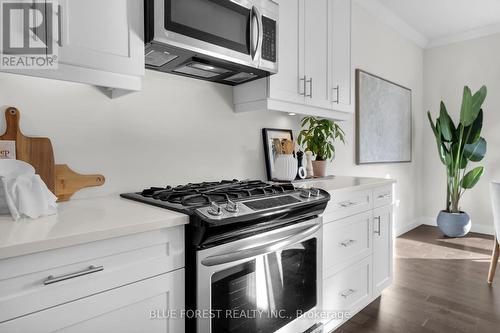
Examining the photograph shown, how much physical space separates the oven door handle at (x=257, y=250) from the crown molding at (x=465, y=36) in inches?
171

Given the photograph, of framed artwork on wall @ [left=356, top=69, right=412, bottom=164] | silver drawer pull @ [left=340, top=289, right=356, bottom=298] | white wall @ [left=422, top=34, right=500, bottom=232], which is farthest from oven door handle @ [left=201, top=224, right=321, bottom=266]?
white wall @ [left=422, top=34, right=500, bottom=232]

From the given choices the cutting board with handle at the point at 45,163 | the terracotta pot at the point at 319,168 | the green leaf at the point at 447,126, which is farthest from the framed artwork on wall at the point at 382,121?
the cutting board with handle at the point at 45,163

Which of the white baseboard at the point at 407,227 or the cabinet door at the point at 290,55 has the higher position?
the cabinet door at the point at 290,55

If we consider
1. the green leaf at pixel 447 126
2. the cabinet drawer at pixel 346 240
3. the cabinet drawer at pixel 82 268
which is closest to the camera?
the cabinet drawer at pixel 82 268

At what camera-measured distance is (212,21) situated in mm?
1557

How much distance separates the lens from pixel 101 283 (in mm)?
971

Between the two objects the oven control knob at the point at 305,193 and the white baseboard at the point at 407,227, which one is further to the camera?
the white baseboard at the point at 407,227

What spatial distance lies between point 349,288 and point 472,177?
3041mm

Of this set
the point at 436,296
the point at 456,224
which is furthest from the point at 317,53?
the point at 456,224

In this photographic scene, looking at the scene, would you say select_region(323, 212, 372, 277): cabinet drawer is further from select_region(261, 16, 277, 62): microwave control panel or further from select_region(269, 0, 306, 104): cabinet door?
select_region(261, 16, 277, 62): microwave control panel

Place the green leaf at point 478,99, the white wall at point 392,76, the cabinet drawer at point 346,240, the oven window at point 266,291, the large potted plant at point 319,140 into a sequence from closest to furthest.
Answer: the oven window at point 266,291
the cabinet drawer at point 346,240
the large potted plant at point 319,140
the white wall at point 392,76
the green leaf at point 478,99

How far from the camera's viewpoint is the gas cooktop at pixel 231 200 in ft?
3.92

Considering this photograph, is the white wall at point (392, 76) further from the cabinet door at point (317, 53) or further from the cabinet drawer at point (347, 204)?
the cabinet door at point (317, 53)

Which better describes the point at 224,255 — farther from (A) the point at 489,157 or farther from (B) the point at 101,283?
(A) the point at 489,157
